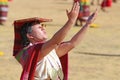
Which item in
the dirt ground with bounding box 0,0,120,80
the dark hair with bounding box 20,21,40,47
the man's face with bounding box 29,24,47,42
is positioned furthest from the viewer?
the dirt ground with bounding box 0,0,120,80

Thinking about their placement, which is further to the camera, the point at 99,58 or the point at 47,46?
the point at 99,58

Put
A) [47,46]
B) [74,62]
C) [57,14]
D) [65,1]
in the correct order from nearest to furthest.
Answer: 1. [47,46]
2. [74,62]
3. [57,14]
4. [65,1]

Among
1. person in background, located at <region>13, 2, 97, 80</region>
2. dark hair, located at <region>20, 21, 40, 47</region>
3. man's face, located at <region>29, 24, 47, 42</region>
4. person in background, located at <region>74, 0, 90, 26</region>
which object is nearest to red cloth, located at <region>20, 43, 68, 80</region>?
person in background, located at <region>13, 2, 97, 80</region>

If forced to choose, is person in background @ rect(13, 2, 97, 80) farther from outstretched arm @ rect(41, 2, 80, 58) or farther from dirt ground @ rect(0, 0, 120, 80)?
dirt ground @ rect(0, 0, 120, 80)

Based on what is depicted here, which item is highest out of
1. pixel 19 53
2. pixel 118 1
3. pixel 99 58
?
pixel 19 53

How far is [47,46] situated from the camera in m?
3.93

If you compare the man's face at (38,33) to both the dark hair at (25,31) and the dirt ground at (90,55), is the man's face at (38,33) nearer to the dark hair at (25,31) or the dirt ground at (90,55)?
the dark hair at (25,31)

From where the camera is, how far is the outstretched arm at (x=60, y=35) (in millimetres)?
3859

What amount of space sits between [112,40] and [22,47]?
815 cm

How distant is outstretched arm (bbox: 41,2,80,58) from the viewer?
3859 millimetres

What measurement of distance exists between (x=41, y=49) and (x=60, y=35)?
219 millimetres

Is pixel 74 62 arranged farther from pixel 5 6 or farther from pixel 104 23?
pixel 104 23

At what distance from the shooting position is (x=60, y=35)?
3861mm

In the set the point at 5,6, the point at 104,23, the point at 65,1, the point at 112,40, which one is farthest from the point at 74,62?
the point at 65,1
